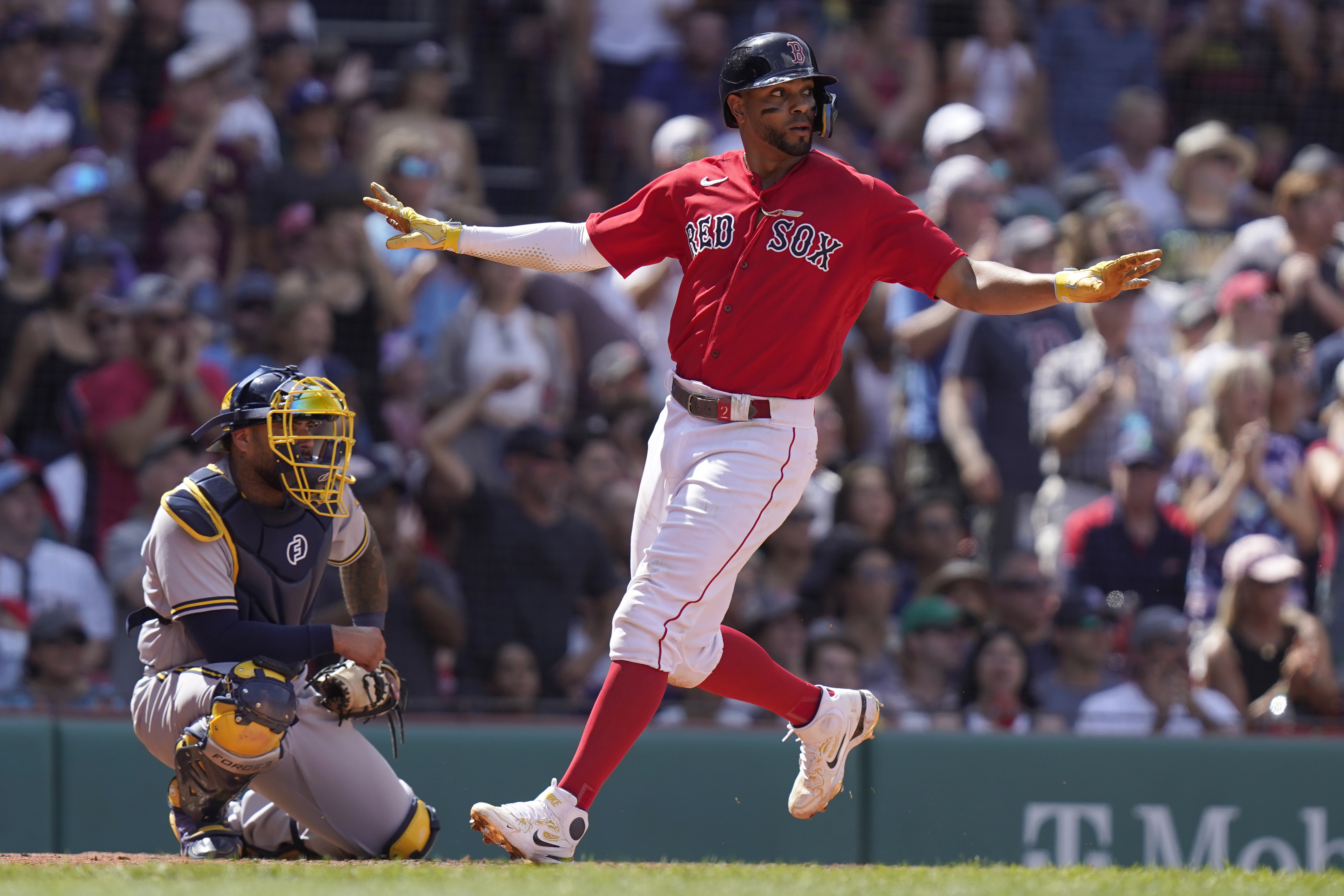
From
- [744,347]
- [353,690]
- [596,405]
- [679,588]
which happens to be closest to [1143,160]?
[596,405]

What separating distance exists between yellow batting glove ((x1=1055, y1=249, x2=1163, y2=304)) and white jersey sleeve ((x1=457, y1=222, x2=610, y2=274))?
1182mm

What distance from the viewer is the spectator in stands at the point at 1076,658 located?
6949 millimetres

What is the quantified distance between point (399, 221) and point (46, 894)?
190 cm

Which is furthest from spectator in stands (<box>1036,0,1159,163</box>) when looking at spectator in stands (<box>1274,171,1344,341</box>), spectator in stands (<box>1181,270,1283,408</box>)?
spectator in stands (<box>1181,270,1283,408</box>)

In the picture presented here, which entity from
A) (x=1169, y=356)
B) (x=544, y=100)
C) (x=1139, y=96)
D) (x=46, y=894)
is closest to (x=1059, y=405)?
(x=1169, y=356)

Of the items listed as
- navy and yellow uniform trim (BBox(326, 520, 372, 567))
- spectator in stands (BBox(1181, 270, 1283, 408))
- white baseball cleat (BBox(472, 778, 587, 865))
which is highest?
spectator in stands (BBox(1181, 270, 1283, 408))

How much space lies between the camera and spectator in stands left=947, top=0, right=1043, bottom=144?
9.58 meters

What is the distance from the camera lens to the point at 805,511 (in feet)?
23.7

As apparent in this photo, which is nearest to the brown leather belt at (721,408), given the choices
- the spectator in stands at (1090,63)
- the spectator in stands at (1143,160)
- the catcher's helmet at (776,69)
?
the catcher's helmet at (776,69)

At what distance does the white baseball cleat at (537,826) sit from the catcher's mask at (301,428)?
0.91 m

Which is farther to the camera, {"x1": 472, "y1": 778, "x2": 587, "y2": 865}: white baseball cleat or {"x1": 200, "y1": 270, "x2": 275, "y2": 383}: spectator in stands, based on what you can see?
{"x1": 200, "y1": 270, "x2": 275, "y2": 383}: spectator in stands

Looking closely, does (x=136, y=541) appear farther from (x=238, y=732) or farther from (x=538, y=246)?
(x=538, y=246)

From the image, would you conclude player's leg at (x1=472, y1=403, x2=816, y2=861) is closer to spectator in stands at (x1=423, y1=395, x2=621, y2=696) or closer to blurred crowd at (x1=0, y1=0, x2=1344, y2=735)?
blurred crowd at (x1=0, y1=0, x2=1344, y2=735)

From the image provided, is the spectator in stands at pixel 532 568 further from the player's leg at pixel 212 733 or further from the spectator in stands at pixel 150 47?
the spectator in stands at pixel 150 47
